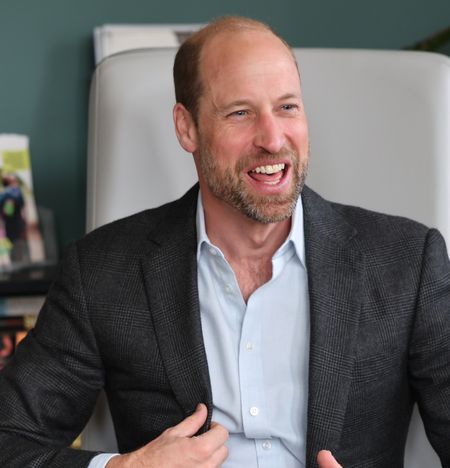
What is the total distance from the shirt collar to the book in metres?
0.93

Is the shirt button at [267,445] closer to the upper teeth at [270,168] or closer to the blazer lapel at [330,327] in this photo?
the blazer lapel at [330,327]

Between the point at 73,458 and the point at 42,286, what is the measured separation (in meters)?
0.89

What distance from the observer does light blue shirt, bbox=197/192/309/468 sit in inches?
53.1

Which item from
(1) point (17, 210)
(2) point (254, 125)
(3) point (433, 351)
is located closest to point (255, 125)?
(2) point (254, 125)

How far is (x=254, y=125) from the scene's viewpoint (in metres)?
1.34

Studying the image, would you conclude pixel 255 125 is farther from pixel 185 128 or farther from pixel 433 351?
pixel 433 351

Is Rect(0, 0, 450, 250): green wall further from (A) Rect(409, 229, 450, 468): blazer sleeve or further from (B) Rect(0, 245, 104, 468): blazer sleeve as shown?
(A) Rect(409, 229, 450, 468): blazer sleeve

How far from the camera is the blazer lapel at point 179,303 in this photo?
135cm

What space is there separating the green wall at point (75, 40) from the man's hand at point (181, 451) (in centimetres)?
129

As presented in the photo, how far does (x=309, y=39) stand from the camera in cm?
252

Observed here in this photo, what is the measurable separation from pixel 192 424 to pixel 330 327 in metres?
0.23

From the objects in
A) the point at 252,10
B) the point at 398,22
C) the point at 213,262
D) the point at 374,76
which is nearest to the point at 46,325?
the point at 213,262

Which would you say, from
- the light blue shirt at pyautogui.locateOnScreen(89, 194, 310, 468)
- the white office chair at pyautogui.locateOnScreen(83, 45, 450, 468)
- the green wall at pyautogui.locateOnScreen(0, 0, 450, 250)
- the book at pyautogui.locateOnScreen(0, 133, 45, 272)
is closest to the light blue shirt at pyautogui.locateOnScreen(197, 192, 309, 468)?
the light blue shirt at pyautogui.locateOnScreen(89, 194, 310, 468)

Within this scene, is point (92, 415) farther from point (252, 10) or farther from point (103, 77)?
point (252, 10)
